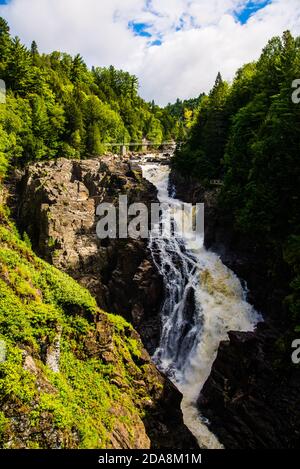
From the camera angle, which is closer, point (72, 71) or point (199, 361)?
point (199, 361)

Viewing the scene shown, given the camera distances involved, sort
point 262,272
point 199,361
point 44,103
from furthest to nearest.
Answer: point 44,103
point 262,272
point 199,361

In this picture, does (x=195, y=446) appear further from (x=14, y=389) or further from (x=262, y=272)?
(x=262, y=272)

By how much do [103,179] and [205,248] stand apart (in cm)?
1721

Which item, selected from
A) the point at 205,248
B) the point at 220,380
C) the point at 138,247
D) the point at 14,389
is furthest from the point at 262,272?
the point at 14,389

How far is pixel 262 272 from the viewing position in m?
27.0

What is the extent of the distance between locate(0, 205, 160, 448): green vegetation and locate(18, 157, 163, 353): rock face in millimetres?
12516

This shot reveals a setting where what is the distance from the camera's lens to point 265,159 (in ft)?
75.7

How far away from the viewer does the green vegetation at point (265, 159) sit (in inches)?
807

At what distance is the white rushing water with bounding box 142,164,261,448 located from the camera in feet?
77.0

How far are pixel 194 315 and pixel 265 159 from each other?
13.0 m

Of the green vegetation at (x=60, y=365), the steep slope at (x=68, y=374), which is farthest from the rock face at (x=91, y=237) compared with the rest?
Answer: the green vegetation at (x=60, y=365)

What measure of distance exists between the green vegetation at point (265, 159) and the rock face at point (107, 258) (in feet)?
27.4

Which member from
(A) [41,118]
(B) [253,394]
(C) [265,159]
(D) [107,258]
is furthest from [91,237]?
(A) [41,118]

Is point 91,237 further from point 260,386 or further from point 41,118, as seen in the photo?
point 41,118
